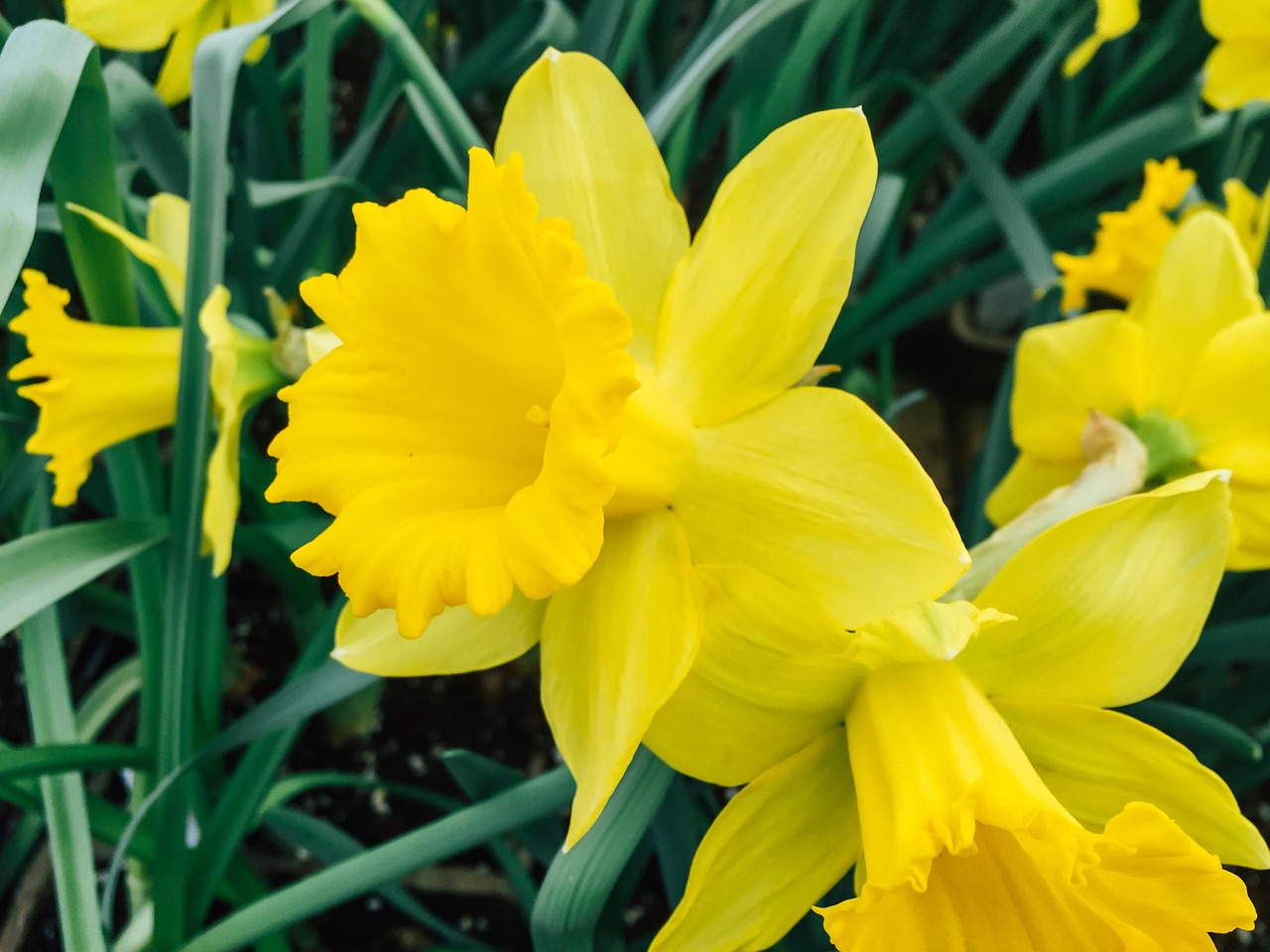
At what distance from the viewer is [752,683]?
57 cm

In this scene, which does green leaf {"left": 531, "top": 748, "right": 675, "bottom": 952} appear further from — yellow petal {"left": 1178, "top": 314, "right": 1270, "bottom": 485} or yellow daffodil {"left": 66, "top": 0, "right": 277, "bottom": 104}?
yellow daffodil {"left": 66, "top": 0, "right": 277, "bottom": 104}

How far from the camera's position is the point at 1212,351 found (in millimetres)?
795

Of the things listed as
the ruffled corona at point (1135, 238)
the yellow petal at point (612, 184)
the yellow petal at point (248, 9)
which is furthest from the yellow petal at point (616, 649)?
the ruffled corona at point (1135, 238)

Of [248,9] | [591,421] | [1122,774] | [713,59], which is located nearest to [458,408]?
[591,421]

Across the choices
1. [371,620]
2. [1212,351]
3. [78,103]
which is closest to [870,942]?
[371,620]

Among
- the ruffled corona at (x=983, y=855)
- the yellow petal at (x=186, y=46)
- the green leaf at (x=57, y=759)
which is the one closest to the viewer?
the ruffled corona at (x=983, y=855)

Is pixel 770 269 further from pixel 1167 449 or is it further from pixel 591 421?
pixel 1167 449

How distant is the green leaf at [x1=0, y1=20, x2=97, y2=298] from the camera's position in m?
0.56

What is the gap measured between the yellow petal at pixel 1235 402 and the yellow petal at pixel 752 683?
17.3 inches

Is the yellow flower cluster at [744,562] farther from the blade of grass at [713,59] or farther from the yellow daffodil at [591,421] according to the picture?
the blade of grass at [713,59]

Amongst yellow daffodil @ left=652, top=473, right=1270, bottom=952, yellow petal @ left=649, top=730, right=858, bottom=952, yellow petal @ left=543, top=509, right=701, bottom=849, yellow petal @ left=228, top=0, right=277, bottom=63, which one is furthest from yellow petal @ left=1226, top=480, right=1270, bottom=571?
yellow petal @ left=228, top=0, right=277, bottom=63

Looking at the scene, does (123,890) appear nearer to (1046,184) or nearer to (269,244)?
(269,244)

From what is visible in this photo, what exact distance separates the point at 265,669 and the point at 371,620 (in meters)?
0.79

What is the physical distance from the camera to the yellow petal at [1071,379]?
0.87 metres
